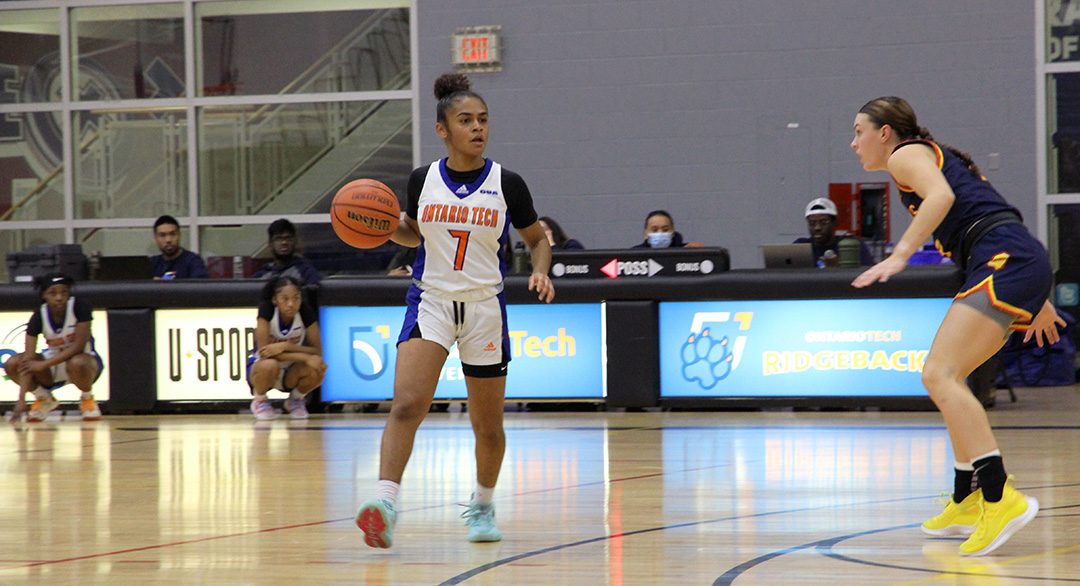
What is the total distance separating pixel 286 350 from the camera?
1026cm

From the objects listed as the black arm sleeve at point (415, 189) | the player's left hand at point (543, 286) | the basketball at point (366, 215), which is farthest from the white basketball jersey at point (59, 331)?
the player's left hand at point (543, 286)

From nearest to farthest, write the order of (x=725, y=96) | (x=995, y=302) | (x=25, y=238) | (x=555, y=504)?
(x=995, y=302) < (x=555, y=504) < (x=725, y=96) < (x=25, y=238)

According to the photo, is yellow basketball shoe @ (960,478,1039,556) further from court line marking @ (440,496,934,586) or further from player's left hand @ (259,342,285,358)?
player's left hand @ (259,342,285,358)

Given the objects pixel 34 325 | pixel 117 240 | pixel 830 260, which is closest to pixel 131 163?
pixel 117 240

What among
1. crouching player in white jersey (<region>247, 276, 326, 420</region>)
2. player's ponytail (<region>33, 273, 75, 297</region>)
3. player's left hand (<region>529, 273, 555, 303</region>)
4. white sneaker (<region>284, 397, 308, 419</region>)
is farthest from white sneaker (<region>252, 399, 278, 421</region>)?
player's left hand (<region>529, 273, 555, 303</region>)

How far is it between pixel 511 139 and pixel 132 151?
14.5 feet

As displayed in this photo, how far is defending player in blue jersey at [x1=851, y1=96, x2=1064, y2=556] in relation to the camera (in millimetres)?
4258

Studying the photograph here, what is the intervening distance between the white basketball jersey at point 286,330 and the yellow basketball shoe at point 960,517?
658 centimetres

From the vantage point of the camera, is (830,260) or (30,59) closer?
(830,260)

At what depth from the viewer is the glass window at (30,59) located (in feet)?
50.1

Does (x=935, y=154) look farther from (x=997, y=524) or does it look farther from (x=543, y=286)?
(x=543, y=286)

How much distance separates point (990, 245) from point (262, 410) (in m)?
6.95

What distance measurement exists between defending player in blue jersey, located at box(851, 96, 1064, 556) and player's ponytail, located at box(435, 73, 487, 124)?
141 cm

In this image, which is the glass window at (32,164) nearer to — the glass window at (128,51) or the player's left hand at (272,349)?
the glass window at (128,51)
